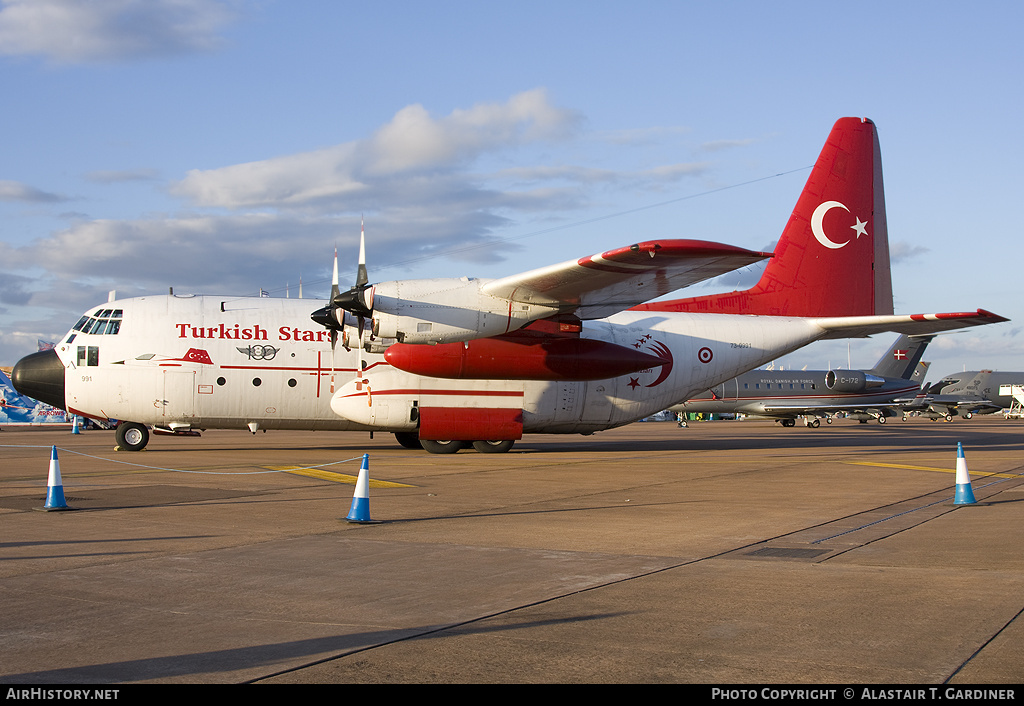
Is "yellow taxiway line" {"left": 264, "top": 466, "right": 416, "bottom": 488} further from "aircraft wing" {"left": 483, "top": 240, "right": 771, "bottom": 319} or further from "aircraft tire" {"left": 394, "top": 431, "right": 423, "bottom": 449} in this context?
"aircraft tire" {"left": 394, "top": 431, "right": 423, "bottom": 449}

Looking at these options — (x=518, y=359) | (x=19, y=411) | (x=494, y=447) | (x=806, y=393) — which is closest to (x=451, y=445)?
(x=494, y=447)

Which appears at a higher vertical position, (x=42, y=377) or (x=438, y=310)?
(x=438, y=310)

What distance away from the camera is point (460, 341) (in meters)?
19.4

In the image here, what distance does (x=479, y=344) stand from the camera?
67.4ft

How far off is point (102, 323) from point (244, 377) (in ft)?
13.1

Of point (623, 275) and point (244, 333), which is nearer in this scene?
point (623, 275)

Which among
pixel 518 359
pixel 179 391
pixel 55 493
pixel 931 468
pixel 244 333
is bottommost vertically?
pixel 931 468

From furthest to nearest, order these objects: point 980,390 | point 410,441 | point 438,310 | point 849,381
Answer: point 980,390 → point 849,381 → point 410,441 → point 438,310

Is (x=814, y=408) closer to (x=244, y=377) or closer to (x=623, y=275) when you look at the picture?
(x=623, y=275)

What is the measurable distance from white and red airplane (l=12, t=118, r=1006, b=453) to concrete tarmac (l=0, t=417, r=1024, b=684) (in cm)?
585

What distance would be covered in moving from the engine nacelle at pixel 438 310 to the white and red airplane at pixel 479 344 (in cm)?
3

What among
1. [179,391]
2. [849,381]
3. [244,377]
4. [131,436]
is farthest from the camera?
[849,381]

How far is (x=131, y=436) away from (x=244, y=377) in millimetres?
3761
